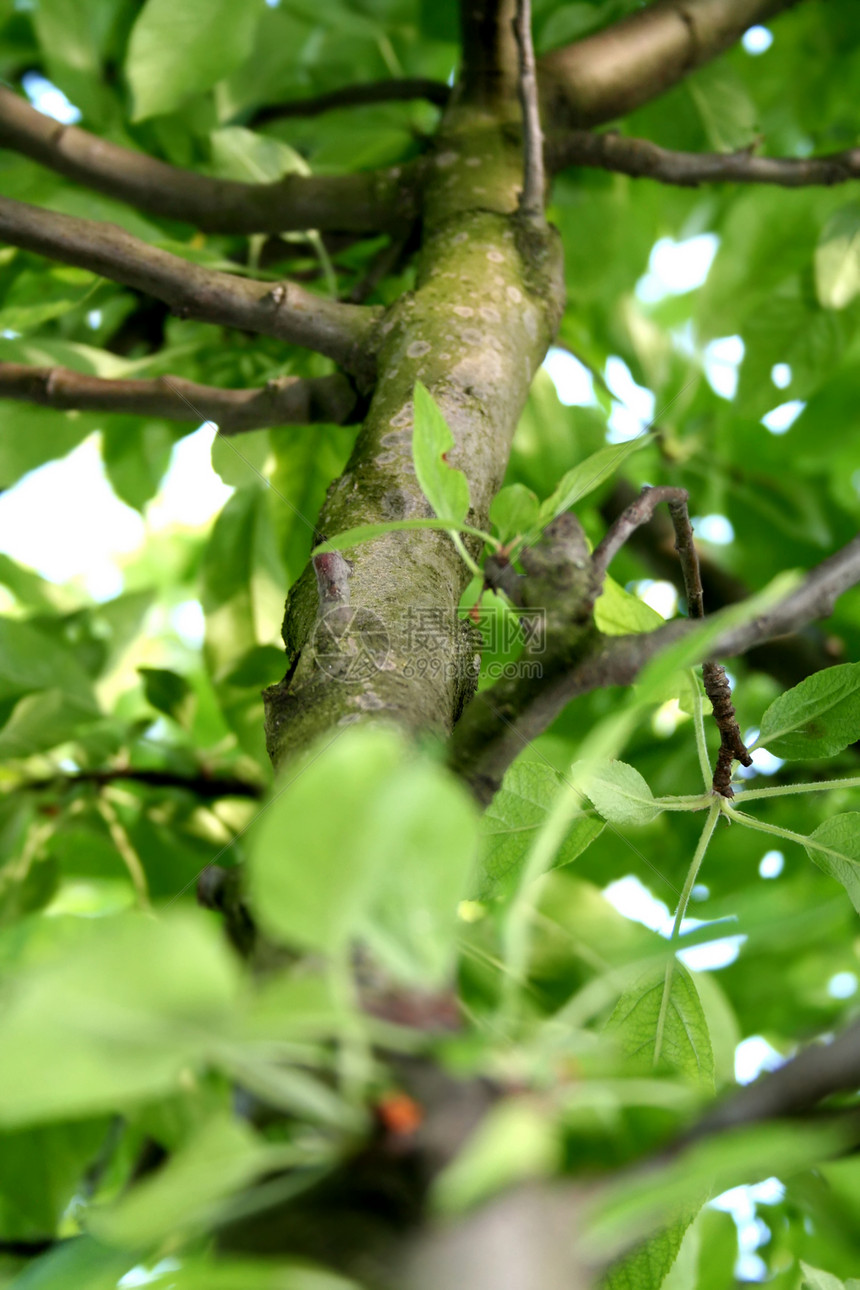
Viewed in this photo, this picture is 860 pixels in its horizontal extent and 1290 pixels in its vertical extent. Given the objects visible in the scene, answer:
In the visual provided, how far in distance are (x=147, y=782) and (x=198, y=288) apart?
15.9 inches

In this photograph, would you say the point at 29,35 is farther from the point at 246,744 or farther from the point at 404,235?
the point at 246,744

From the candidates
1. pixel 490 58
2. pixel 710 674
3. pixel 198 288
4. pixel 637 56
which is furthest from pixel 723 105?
pixel 710 674

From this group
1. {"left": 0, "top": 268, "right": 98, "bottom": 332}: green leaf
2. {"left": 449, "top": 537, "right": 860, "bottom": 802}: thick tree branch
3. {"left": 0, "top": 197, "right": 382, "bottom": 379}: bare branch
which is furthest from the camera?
{"left": 0, "top": 268, "right": 98, "bottom": 332}: green leaf

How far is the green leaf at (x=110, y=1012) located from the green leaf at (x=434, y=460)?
0.49 feet

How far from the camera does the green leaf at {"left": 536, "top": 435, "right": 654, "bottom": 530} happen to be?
27cm

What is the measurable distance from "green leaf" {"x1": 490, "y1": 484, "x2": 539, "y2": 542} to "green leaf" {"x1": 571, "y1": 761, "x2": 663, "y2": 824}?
8cm

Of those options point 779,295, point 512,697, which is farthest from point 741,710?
point 512,697

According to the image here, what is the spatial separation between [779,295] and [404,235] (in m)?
0.30

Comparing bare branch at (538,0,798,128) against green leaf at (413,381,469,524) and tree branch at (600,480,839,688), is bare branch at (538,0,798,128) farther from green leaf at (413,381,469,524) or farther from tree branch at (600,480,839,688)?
green leaf at (413,381,469,524)

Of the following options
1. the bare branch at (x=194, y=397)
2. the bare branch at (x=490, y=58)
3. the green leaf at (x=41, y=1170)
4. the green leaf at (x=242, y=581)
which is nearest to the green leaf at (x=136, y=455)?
the green leaf at (x=242, y=581)

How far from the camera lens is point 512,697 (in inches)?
9.3

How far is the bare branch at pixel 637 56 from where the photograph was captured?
1.98ft

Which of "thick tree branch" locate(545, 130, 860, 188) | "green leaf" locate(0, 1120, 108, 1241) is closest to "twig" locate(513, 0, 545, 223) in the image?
"thick tree branch" locate(545, 130, 860, 188)

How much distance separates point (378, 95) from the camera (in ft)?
2.24
